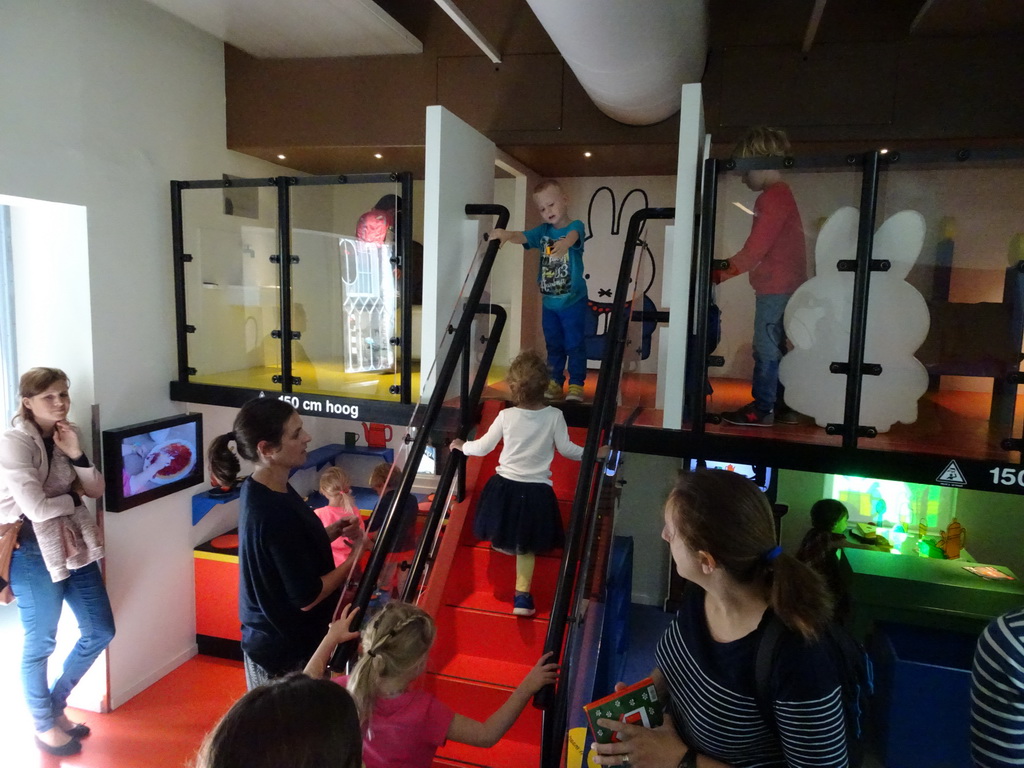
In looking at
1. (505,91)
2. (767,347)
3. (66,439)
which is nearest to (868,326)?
(767,347)

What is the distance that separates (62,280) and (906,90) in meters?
5.62

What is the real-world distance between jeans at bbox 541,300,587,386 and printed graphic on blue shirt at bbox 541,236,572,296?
0.37 feet

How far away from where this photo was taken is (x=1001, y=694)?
4.97ft

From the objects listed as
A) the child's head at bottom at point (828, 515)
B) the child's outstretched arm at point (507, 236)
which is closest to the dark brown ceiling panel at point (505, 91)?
the child's outstretched arm at point (507, 236)

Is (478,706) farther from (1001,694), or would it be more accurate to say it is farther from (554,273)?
(554,273)

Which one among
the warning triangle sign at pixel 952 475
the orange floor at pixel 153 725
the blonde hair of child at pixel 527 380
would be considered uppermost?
the blonde hair of child at pixel 527 380

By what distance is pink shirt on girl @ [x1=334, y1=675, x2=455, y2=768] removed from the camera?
1.89 m

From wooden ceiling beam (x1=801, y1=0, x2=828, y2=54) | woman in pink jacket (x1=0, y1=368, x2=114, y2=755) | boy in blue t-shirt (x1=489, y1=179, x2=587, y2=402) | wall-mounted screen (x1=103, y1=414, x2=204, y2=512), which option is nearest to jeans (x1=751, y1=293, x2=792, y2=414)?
boy in blue t-shirt (x1=489, y1=179, x2=587, y2=402)

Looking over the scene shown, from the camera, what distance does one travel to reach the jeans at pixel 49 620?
13.2 ft

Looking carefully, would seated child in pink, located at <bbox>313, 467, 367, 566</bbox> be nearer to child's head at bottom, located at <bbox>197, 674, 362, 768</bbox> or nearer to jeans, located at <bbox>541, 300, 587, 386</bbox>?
jeans, located at <bbox>541, 300, 587, 386</bbox>

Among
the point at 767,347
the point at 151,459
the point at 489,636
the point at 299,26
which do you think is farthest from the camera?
the point at 151,459

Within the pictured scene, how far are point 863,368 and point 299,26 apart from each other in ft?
13.8

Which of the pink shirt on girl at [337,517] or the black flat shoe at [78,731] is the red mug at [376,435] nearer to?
the pink shirt on girl at [337,517]

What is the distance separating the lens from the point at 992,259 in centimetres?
292
